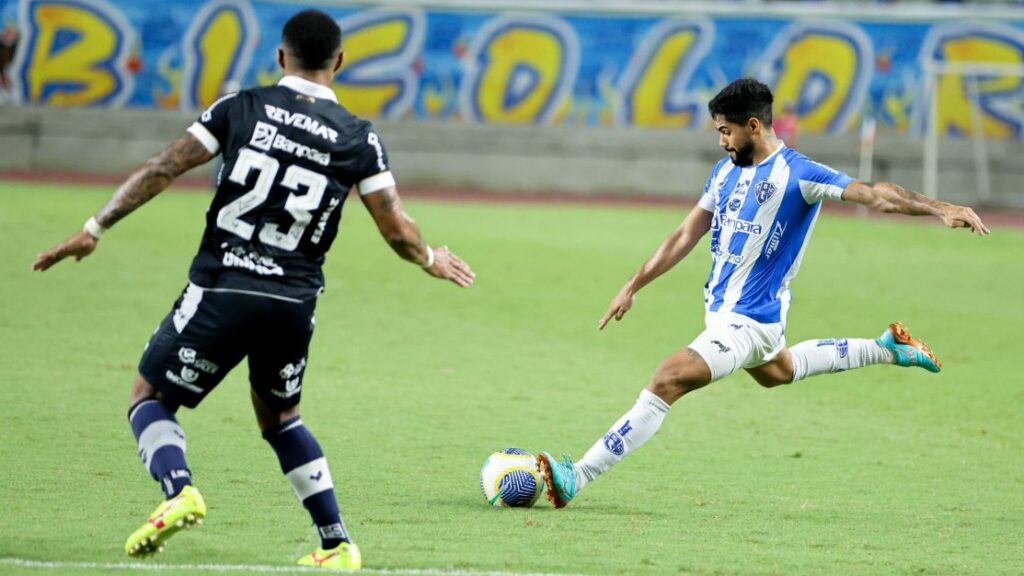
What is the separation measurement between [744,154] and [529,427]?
8.62ft

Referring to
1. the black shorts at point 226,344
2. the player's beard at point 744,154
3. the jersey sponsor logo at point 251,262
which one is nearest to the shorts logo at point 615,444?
the player's beard at point 744,154

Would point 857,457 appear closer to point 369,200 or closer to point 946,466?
point 946,466

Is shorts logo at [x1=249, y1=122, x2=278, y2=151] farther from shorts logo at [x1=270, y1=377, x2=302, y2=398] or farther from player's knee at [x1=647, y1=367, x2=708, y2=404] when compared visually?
player's knee at [x1=647, y1=367, x2=708, y2=404]

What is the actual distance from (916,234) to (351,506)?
61.8ft

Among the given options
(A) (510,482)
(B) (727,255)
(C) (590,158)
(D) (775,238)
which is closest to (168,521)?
(A) (510,482)

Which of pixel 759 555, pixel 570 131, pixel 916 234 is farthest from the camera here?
pixel 570 131

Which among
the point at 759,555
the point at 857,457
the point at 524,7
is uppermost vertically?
the point at 759,555

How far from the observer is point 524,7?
3181 cm

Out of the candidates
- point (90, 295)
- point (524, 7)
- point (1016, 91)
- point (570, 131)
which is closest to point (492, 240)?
point (90, 295)

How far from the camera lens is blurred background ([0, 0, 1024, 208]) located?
3020 cm

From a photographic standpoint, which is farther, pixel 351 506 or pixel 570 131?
pixel 570 131

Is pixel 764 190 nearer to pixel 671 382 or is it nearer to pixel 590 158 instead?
pixel 671 382

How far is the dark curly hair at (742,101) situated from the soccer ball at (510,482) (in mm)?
1952

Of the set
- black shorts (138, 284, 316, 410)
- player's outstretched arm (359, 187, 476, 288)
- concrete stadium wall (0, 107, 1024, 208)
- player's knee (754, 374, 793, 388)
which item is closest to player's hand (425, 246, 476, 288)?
player's outstretched arm (359, 187, 476, 288)
